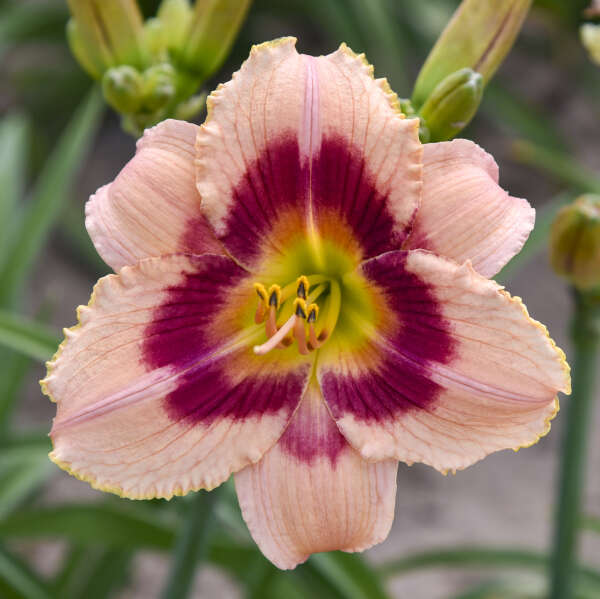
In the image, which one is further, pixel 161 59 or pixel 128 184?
pixel 161 59

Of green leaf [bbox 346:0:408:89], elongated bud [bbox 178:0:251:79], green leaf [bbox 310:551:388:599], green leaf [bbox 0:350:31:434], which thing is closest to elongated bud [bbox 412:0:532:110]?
elongated bud [bbox 178:0:251:79]

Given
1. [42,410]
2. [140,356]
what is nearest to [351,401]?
[140,356]

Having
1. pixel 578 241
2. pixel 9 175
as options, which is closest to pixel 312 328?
pixel 578 241

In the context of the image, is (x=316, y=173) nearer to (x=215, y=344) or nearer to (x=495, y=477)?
(x=215, y=344)

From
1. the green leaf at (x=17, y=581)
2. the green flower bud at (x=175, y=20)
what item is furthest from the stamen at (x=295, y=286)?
the green leaf at (x=17, y=581)

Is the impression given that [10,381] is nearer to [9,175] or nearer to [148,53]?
[9,175]

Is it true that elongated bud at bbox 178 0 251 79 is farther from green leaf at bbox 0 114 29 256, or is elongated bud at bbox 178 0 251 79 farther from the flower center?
green leaf at bbox 0 114 29 256

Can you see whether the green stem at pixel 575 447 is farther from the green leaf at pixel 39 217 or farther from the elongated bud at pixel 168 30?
the green leaf at pixel 39 217
